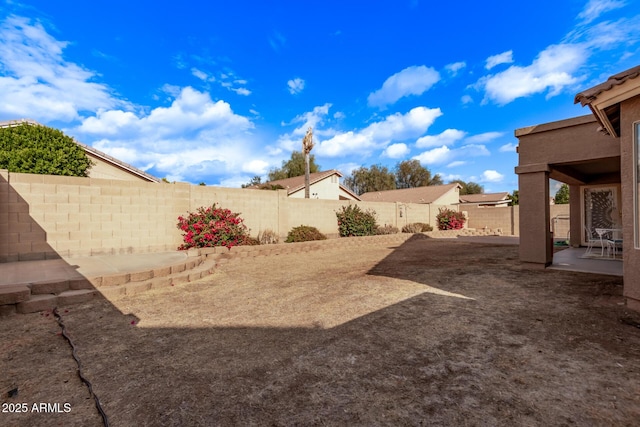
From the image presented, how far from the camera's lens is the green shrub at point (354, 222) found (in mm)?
16203

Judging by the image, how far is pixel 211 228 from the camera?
35.5ft

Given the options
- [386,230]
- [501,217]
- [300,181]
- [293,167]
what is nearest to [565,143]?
[386,230]

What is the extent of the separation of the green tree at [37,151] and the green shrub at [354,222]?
498 inches

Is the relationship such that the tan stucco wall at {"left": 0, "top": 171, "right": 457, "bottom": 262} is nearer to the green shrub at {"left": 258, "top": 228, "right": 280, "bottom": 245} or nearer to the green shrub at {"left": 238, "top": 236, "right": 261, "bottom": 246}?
the green shrub at {"left": 258, "top": 228, "right": 280, "bottom": 245}

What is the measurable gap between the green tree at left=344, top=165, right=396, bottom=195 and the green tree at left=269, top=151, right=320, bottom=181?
923 cm

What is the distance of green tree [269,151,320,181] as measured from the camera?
140 ft

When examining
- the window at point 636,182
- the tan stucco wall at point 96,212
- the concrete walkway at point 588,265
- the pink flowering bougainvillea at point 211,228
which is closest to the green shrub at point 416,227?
the concrete walkway at point 588,265

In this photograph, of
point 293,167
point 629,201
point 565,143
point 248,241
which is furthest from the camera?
point 293,167

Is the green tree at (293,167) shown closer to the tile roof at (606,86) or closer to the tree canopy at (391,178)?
the tree canopy at (391,178)

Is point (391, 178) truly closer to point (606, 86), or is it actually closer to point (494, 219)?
point (494, 219)

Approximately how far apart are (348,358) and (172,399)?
1728 mm

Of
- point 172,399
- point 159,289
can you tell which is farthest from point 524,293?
point 159,289

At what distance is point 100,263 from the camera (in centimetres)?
761

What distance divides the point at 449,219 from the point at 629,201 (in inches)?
747
